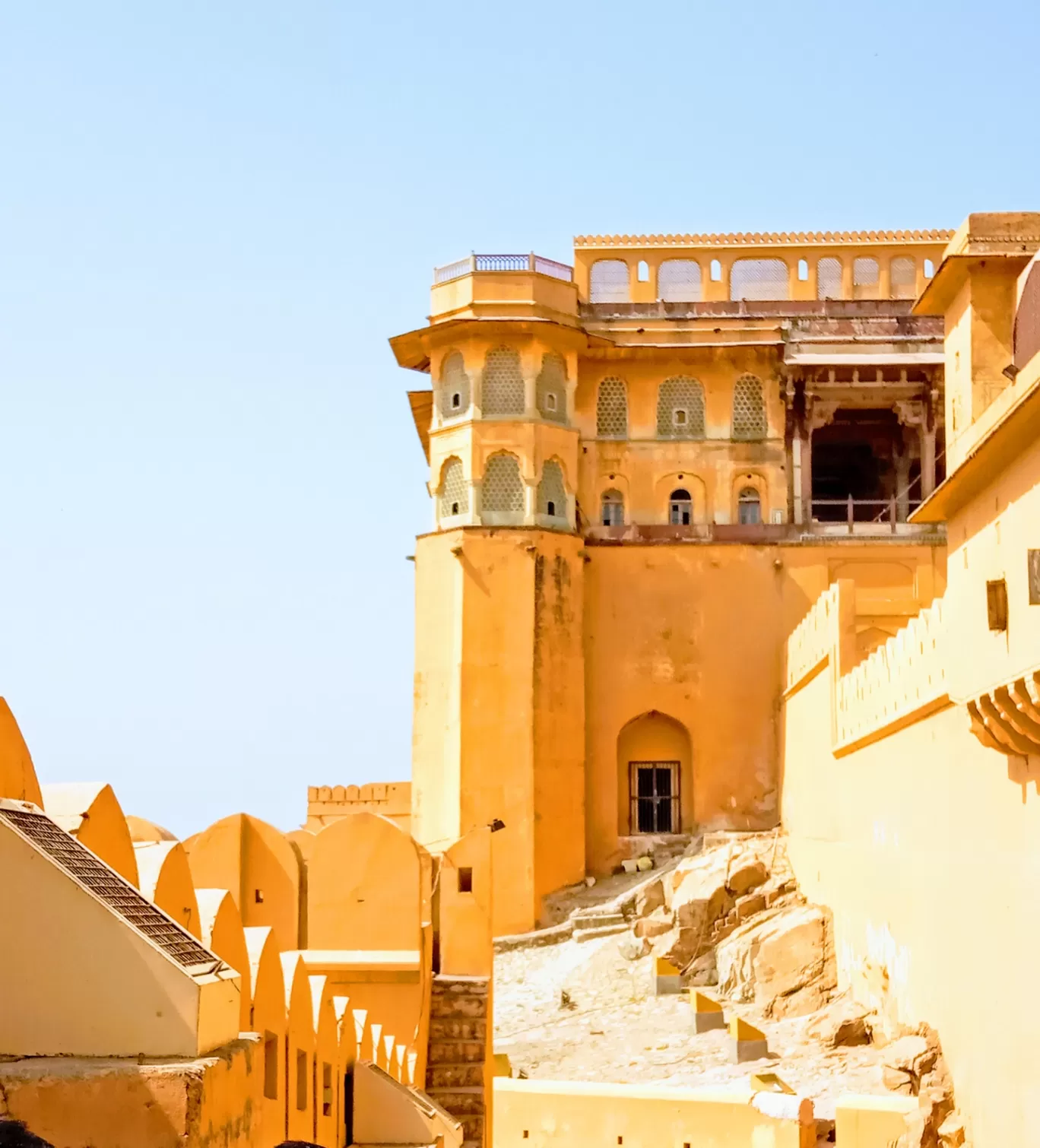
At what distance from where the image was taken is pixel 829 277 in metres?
28.9

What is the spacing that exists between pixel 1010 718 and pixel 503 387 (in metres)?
15.2

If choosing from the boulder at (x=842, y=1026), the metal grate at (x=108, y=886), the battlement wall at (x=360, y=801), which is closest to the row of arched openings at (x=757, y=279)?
the battlement wall at (x=360, y=801)

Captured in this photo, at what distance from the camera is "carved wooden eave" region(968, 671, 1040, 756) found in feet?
39.7

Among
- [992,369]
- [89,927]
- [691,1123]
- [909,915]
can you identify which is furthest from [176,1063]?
[909,915]

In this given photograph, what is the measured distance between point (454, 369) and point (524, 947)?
Answer: 27.7 ft

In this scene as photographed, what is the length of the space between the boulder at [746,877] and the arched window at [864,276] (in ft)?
32.0

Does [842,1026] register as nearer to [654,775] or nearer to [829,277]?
[654,775]

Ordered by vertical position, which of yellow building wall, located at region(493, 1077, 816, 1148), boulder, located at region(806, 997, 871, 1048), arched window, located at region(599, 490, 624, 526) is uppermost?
arched window, located at region(599, 490, 624, 526)

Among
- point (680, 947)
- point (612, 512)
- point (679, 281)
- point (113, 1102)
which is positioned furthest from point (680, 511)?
point (113, 1102)

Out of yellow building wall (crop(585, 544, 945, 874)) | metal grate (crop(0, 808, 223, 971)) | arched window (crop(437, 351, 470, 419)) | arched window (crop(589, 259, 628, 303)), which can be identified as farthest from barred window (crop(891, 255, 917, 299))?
metal grate (crop(0, 808, 223, 971))

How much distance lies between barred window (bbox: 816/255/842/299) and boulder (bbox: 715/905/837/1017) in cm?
1080

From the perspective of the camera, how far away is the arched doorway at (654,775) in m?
26.8

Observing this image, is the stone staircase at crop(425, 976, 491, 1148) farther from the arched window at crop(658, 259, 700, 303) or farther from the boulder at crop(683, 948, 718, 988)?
the arched window at crop(658, 259, 700, 303)

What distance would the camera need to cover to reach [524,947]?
2455 cm
